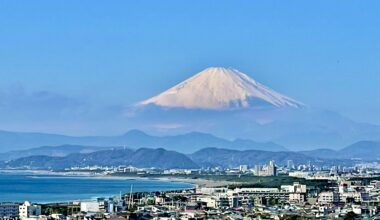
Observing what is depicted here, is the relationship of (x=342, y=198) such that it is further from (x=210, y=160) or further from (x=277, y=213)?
(x=210, y=160)

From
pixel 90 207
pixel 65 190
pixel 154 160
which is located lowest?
pixel 90 207

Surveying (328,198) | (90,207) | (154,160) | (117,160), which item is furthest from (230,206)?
(117,160)

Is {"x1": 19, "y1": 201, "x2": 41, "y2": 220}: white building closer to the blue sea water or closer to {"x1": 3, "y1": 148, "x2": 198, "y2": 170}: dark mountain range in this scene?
the blue sea water

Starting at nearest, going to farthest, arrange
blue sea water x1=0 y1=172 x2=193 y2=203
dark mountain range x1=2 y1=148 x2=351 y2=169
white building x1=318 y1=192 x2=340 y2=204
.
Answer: white building x1=318 y1=192 x2=340 y2=204, blue sea water x1=0 y1=172 x2=193 y2=203, dark mountain range x1=2 y1=148 x2=351 y2=169

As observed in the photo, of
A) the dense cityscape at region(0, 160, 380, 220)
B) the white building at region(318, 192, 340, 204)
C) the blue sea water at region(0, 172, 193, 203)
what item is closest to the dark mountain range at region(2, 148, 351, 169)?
the blue sea water at region(0, 172, 193, 203)

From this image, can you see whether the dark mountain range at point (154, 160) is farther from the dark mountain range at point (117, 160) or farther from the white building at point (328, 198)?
the white building at point (328, 198)

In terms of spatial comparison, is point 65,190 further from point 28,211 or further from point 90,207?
point 28,211

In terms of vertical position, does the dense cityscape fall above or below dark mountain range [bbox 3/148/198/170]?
below

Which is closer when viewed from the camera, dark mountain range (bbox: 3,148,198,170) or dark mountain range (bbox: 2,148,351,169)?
dark mountain range (bbox: 3,148,198,170)

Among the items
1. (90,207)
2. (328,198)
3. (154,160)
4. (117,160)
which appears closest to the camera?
(90,207)
